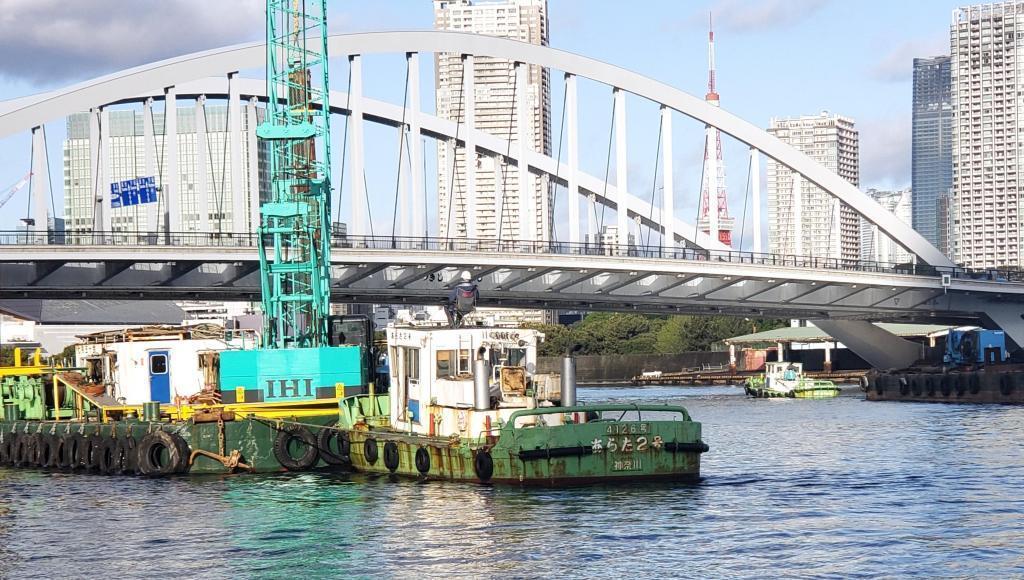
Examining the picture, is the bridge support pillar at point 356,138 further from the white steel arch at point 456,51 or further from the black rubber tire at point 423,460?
the black rubber tire at point 423,460

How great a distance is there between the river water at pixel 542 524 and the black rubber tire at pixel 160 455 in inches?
20.2

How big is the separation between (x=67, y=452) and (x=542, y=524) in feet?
62.0

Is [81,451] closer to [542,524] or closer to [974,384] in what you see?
[542,524]

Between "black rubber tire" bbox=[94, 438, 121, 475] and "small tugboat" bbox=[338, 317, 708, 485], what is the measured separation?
276 inches

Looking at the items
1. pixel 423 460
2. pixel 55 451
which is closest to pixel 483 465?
pixel 423 460

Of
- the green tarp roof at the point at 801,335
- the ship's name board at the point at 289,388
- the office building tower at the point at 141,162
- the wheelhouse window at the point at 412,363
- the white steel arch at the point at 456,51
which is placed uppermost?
the office building tower at the point at 141,162

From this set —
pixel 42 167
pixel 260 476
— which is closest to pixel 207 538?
pixel 260 476

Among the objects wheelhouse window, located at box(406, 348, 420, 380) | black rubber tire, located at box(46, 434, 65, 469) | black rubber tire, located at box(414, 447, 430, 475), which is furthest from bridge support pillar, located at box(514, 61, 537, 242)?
black rubber tire, located at box(414, 447, 430, 475)

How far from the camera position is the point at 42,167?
74.6 m

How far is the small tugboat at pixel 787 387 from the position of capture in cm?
9038

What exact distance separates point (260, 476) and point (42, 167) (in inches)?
1565

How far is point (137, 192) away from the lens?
8175cm

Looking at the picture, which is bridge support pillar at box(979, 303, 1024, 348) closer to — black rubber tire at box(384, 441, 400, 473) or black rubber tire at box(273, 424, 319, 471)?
black rubber tire at box(273, 424, 319, 471)

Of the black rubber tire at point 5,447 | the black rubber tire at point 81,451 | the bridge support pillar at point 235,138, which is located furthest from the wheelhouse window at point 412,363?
the bridge support pillar at point 235,138
